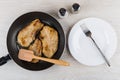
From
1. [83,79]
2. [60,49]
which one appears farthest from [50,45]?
[83,79]

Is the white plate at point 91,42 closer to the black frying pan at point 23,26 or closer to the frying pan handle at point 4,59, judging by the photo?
the black frying pan at point 23,26

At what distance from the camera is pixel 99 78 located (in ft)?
3.57

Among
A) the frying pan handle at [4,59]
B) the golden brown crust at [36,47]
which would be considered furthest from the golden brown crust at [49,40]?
the frying pan handle at [4,59]

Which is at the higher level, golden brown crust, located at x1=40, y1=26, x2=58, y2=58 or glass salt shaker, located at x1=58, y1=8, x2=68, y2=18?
glass salt shaker, located at x1=58, y1=8, x2=68, y2=18

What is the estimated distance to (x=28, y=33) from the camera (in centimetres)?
105

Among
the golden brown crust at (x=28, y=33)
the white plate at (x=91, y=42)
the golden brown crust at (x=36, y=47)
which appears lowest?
the white plate at (x=91, y=42)

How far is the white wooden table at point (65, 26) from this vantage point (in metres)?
1.09

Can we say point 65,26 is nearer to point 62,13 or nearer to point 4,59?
point 62,13

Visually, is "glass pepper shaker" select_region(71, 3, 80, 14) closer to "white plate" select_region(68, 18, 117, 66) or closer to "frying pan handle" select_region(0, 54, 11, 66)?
"white plate" select_region(68, 18, 117, 66)

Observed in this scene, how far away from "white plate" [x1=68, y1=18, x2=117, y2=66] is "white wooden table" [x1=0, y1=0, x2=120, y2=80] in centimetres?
3

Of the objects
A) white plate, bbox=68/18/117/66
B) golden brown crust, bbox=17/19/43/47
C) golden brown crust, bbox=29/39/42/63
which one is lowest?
white plate, bbox=68/18/117/66

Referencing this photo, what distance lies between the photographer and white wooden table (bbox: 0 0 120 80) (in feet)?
3.57

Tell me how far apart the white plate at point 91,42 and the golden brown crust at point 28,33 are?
135 millimetres

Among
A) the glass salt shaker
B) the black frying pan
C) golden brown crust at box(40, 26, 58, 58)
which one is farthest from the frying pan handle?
the glass salt shaker
